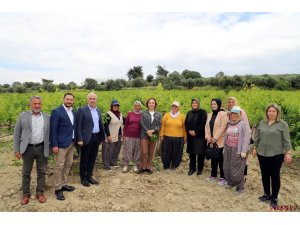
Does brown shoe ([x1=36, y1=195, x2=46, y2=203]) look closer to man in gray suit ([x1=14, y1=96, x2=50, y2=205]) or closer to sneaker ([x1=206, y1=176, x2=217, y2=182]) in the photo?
man in gray suit ([x1=14, y1=96, x2=50, y2=205])

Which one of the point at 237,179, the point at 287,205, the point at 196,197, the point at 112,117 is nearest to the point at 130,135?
the point at 112,117

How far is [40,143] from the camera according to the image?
177 inches

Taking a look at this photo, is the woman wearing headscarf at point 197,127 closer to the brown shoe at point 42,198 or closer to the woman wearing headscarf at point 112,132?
the woman wearing headscarf at point 112,132

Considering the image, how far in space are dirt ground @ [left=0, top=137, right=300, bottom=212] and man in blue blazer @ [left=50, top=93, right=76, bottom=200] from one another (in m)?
0.40

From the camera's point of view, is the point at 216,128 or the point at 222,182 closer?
the point at 216,128

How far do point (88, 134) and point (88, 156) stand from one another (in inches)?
21.2

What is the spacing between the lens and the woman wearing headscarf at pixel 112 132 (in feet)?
20.1

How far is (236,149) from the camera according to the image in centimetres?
507

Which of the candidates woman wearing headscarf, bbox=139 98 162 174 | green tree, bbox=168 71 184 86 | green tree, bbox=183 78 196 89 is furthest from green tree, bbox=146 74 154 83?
woman wearing headscarf, bbox=139 98 162 174

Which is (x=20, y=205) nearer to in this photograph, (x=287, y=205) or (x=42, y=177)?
(x=42, y=177)

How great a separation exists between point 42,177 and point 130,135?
7.15ft

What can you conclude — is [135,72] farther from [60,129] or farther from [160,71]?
[60,129]


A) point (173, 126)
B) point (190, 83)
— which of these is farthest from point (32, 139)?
point (190, 83)

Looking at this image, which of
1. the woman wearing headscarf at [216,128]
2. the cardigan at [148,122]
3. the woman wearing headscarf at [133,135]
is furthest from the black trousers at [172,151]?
the woman wearing headscarf at [216,128]
